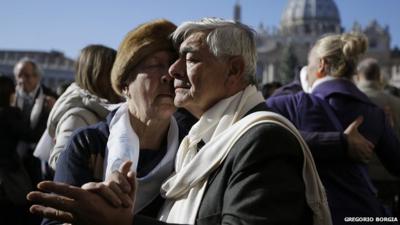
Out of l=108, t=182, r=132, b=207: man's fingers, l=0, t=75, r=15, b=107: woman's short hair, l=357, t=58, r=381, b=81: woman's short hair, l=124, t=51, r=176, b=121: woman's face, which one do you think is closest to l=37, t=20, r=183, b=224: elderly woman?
l=124, t=51, r=176, b=121: woman's face

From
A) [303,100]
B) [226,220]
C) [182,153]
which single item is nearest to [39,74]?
[303,100]

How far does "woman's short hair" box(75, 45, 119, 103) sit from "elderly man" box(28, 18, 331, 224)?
107 centimetres


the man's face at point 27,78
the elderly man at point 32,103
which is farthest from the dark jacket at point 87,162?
the man's face at point 27,78

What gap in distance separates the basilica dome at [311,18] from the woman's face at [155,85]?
81437 mm

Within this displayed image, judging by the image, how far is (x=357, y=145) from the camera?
7.74 ft

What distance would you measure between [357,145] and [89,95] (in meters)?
1.32

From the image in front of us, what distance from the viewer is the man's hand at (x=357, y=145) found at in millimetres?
2361

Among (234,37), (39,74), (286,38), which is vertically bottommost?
(286,38)

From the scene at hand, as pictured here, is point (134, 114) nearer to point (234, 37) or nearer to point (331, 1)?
point (234, 37)

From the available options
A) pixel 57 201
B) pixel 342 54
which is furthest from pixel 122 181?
pixel 342 54

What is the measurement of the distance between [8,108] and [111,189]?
8.76 ft

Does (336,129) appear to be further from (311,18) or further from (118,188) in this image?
(311,18)

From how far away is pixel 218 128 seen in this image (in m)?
1.53

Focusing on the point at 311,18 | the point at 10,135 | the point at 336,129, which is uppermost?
the point at 336,129
